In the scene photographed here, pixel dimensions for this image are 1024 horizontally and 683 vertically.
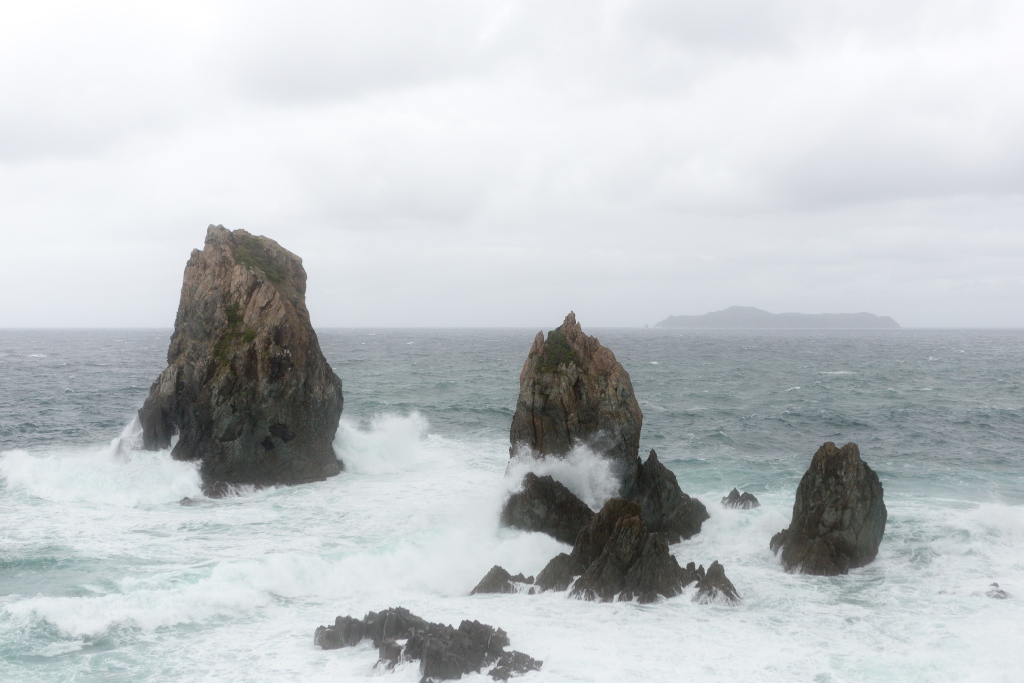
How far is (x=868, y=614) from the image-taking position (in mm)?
20031

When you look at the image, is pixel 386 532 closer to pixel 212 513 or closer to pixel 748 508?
pixel 212 513

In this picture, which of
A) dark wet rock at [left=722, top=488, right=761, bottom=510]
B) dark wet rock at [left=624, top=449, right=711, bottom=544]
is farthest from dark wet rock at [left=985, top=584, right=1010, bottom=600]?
dark wet rock at [left=722, top=488, right=761, bottom=510]

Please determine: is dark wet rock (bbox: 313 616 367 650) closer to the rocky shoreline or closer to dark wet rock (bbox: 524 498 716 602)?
the rocky shoreline

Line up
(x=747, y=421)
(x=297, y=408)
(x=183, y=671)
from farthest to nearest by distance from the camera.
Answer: (x=747, y=421) < (x=297, y=408) < (x=183, y=671)

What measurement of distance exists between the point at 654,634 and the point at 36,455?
35.0 metres

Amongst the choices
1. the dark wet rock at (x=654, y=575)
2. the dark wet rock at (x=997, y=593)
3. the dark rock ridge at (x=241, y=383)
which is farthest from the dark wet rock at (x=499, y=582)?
the dark rock ridge at (x=241, y=383)

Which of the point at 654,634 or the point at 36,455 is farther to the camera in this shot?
the point at 36,455

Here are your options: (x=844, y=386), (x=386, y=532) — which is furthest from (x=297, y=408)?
(x=844, y=386)

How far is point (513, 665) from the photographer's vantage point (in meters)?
17.0

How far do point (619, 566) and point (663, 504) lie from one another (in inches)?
243

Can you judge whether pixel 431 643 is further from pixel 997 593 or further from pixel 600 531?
pixel 997 593

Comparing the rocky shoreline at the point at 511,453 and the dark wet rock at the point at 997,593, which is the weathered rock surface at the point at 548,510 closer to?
the rocky shoreline at the point at 511,453

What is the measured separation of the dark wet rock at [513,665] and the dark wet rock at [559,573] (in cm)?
467

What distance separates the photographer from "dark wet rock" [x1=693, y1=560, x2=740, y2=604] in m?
20.8
